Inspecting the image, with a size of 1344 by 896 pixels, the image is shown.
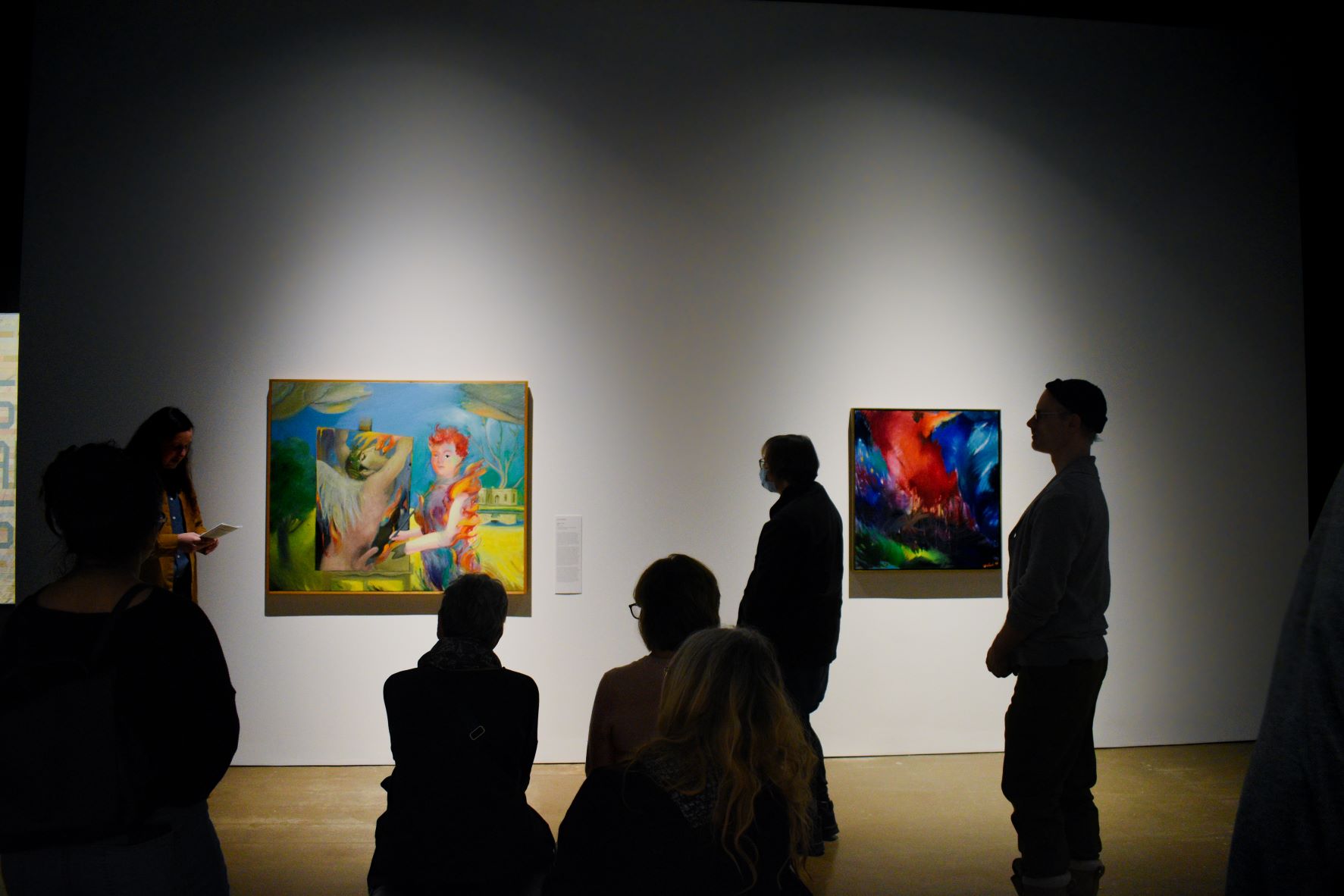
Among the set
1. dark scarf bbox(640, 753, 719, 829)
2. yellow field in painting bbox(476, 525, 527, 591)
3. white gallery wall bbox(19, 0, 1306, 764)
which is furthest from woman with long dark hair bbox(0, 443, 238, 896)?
white gallery wall bbox(19, 0, 1306, 764)

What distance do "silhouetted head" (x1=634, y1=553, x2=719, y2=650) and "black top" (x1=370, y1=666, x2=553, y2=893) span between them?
0.63 metres

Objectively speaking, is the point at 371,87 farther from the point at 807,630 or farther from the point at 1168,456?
the point at 1168,456

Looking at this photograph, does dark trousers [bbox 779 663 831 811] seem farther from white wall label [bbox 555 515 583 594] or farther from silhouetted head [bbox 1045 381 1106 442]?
white wall label [bbox 555 515 583 594]

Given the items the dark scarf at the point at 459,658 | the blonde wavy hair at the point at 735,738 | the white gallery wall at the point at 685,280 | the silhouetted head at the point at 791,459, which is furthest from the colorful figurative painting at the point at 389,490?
the blonde wavy hair at the point at 735,738

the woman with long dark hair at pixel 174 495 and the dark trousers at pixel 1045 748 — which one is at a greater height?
the woman with long dark hair at pixel 174 495

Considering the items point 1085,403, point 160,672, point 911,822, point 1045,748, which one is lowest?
point 911,822

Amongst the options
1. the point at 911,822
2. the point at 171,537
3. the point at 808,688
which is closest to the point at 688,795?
the point at 808,688

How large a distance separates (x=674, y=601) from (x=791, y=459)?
1425mm

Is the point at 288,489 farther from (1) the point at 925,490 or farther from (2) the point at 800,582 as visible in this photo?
(1) the point at 925,490

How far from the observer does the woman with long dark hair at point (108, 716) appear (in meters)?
1.74

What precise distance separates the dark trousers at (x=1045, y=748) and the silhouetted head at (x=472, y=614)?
6.05 ft

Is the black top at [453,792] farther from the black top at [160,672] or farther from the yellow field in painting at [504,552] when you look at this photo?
the yellow field in painting at [504,552]

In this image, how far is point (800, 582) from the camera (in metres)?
4.13

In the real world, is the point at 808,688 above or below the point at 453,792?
below
